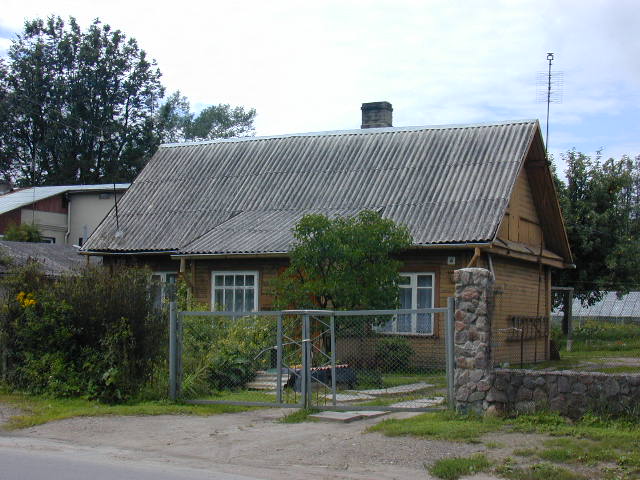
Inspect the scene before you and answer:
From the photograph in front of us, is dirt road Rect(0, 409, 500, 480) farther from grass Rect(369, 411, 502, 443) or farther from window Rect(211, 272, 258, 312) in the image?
→ window Rect(211, 272, 258, 312)

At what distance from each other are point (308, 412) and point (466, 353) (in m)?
2.46

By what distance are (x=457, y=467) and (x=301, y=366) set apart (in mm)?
4923

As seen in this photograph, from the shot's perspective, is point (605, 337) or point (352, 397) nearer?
point (352, 397)

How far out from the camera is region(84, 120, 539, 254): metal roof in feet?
64.0

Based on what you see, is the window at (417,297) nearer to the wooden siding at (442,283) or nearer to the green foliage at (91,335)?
the wooden siding at (442,283)

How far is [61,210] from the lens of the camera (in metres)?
41.1

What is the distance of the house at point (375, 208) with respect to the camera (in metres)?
18.9

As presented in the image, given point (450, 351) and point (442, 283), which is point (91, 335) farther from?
point (442, 283)

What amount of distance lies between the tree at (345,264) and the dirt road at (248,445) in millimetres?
3990

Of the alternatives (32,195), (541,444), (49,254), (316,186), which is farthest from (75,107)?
(541,444)

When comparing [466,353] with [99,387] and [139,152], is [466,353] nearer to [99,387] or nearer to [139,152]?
[99,387]

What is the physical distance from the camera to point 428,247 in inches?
720

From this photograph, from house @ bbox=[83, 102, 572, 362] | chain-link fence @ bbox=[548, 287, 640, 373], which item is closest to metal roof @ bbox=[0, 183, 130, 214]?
Result: house @ bbox=[83, 102, 572, 362]

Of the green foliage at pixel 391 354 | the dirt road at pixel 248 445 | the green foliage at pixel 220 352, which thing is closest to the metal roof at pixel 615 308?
the green foliage at pixel 391 354
